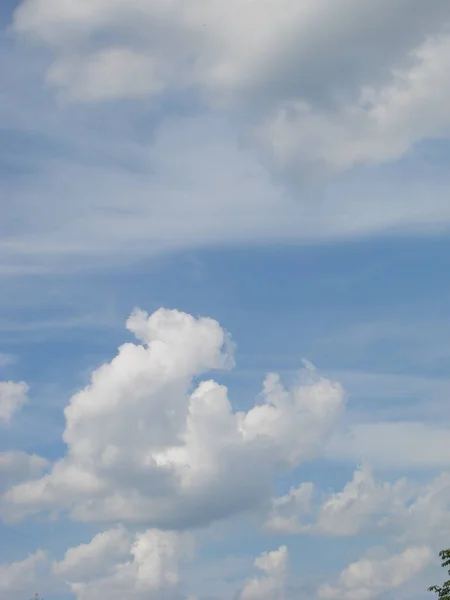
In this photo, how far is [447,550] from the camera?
280 feet

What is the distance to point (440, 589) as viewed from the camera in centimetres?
8800

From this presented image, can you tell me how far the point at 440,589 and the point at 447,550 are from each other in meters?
6.47
